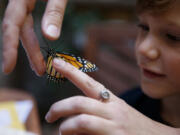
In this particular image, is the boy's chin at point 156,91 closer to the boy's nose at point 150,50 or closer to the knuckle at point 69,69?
the boy's nose at point 150,50

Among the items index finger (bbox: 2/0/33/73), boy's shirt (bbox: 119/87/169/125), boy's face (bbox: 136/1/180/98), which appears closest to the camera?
index finger (bbox: 2/0/33/73)

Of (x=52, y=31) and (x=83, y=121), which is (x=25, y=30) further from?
(x=83, y=121)

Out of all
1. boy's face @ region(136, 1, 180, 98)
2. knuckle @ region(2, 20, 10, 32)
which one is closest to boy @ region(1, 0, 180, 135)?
boy's face @ region(136, 1, 180, 98)

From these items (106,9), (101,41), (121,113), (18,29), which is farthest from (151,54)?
(106,9)

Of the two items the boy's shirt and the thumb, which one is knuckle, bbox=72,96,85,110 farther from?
the boy's shirt

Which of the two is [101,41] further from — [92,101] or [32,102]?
[92,101]

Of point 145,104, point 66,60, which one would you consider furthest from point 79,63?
point 145,104
